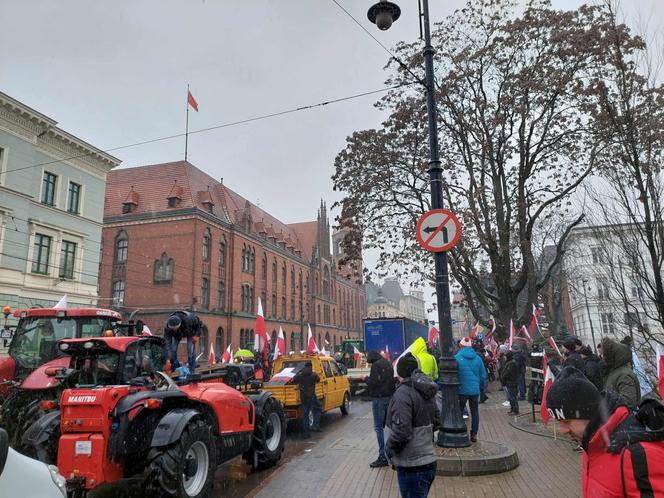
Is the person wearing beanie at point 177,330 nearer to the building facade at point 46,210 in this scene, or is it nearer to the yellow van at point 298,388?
the yellow van at point 298,388

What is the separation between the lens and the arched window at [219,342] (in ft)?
147

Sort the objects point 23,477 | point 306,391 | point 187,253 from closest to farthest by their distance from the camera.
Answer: point 23,477
point 306,391
point 187,253

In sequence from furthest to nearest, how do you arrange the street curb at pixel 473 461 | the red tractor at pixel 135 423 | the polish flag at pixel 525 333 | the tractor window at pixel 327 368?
the polish flag at pixel 525 333 < the tractor window at pixel 327 368 < the street curb at pixel 473 461 < the red tractor at pixel 135 423

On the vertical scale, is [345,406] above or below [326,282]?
below

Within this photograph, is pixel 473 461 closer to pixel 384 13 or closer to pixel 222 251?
pixel 384 13

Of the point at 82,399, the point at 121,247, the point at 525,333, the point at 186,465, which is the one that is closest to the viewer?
the point at 82,399

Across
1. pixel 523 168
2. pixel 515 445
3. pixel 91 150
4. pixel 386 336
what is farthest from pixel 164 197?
pixel 515 445

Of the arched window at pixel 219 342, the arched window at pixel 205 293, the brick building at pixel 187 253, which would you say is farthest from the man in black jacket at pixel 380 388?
the arched window at pixel 219 342

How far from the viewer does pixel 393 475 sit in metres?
7.32

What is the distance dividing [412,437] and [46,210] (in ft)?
99.3

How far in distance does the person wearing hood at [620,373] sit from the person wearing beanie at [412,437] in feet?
11.4

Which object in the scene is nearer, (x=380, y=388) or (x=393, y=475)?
(x=393, y=475)

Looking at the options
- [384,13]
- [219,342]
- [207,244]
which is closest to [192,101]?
[207,244]

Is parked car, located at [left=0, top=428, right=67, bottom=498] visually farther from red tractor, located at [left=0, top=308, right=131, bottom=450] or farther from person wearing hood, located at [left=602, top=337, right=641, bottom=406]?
red tractor, located at [left=0, top=308, right=131, bottom=450]
